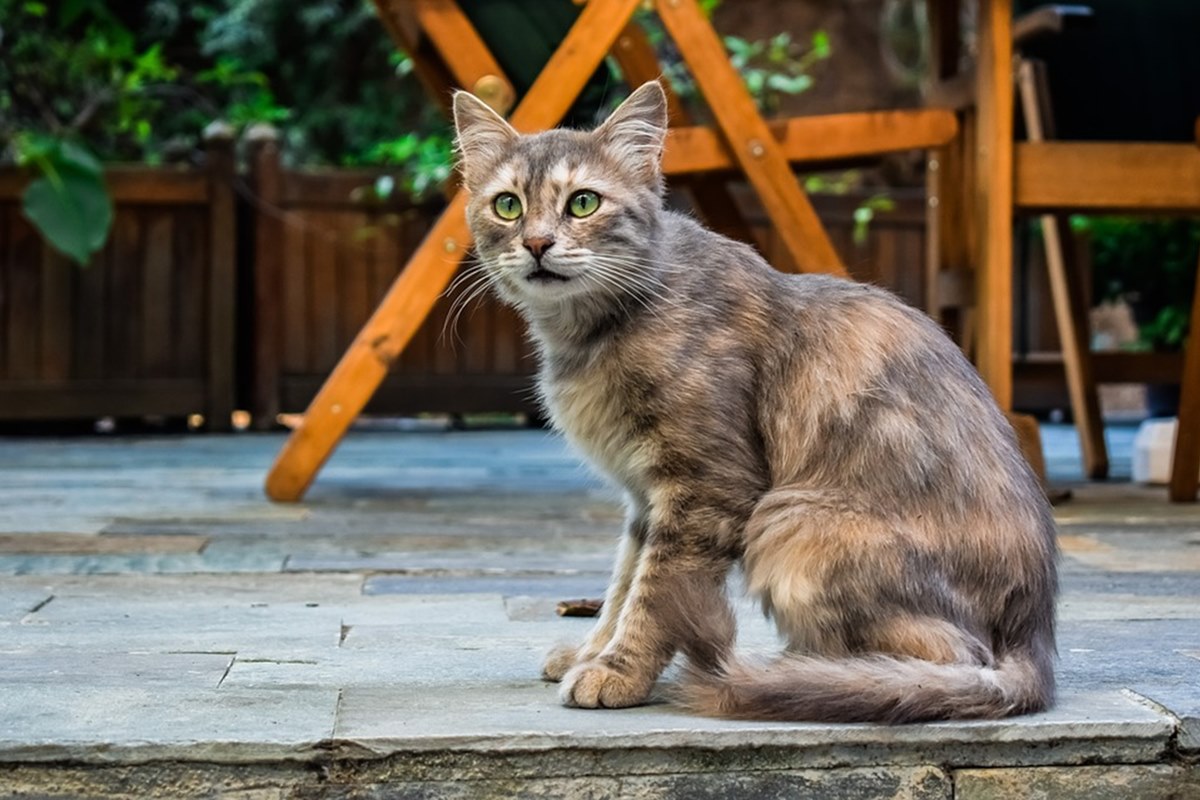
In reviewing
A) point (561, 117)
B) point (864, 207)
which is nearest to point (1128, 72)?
point (561, 117)

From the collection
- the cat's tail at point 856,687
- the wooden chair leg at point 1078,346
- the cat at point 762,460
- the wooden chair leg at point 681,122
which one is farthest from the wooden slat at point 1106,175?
the cat's tail at point 856,687

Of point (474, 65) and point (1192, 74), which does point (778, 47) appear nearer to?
point (1192, 74)

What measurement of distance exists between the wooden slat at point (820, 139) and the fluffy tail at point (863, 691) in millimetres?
1972

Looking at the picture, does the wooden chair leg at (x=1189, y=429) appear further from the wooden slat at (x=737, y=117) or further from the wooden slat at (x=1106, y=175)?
the wooden slat at (x=737, y=117)

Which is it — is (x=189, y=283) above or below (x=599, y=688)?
below

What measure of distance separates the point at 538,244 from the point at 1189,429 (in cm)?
233

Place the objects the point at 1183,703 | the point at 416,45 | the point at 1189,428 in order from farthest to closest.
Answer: the point at 416,45 → the point at 1189,428 → the point at 1183,703

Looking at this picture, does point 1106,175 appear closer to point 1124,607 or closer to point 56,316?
point 1124,607

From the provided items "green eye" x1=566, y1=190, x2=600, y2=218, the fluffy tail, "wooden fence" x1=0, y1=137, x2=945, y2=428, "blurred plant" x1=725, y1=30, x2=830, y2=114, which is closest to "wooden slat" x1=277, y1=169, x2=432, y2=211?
"wooden fence" x1=0, y1=137, x2=945, y2=428

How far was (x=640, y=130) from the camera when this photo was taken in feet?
6.30

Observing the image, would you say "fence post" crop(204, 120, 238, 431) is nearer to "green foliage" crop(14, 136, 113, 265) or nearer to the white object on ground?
"green foliage" crop(14, 136, 113, 265)

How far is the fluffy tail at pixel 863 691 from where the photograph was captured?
1426 millimetres

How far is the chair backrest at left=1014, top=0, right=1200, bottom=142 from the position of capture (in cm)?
407

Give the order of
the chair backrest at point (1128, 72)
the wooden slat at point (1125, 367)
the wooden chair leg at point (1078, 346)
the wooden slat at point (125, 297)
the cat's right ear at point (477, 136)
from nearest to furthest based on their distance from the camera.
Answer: the cat's right ear at point (477, 136)
the chair backrest at point (1128, 72)
the wooden chair leg at point (1078, 346)
the wooden slat at point (1125, 367)
the wooden slat at point (125, 297)
